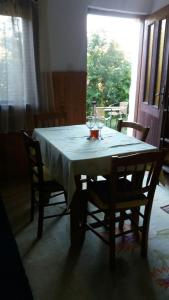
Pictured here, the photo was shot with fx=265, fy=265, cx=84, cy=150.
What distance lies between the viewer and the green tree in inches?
241

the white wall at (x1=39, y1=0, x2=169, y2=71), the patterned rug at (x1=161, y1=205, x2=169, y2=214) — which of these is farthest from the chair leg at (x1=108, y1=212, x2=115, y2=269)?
the white wall at (x1=39, y1=0, x2=169, y2=71)

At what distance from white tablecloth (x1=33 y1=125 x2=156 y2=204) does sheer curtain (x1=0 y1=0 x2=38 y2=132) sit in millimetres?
754

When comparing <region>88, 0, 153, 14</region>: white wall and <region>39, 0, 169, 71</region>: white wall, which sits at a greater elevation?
<region>88, 0, 153, 14</region>: white wall

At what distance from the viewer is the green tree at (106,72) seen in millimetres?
6121

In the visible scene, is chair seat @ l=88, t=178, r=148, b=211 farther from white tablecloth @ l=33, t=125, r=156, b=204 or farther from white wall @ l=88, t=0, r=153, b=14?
white wall @ l=88, t=0, r=153, b=14

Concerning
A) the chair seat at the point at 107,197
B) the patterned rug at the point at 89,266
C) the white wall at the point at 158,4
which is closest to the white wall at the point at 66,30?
the white wall at the point at 158,4

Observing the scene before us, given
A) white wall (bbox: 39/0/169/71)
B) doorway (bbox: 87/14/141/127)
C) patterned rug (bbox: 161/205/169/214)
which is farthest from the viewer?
doorway (bbox: 87/14/141/127)

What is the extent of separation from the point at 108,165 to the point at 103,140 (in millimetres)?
422

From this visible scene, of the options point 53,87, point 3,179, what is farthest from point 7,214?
point 53,87

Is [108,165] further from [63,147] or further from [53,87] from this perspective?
[53,87]

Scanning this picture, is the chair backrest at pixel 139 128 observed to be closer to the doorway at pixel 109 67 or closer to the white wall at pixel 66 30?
the white wall at pixel 66 30

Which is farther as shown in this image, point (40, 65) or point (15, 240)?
point (40, 65)

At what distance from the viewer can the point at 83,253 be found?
1948 millimetres

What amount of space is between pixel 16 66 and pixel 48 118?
0.72m
